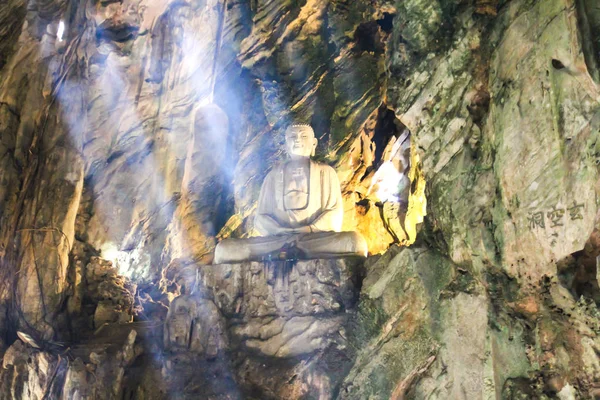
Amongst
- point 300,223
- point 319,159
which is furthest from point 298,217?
point 319,159

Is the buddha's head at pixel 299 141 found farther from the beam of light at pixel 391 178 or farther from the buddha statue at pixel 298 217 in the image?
the beam of light at pixel 391 178

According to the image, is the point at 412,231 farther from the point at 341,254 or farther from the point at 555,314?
the point at 555,314

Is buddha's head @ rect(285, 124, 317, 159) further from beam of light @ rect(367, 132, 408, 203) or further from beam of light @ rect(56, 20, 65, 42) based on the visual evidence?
beam of light @ rect(56, 20, 65, 42)

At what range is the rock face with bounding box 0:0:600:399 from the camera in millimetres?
4094

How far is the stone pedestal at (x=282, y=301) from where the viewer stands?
5516mm

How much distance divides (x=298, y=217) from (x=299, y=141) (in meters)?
1.04

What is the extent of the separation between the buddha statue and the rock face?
319 mm

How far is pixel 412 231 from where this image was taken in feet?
29.5

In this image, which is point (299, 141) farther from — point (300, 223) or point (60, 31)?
point (60, 31)


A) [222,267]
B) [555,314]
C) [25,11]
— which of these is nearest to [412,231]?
[222,267]

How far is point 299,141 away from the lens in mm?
7418

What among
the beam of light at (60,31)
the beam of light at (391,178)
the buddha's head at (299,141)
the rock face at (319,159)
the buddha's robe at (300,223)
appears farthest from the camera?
the beam of light at (391,178)

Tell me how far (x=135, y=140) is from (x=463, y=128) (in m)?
5.86

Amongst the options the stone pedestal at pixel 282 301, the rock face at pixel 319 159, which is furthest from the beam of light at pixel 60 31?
the stone pedestal at pixel 282 301
